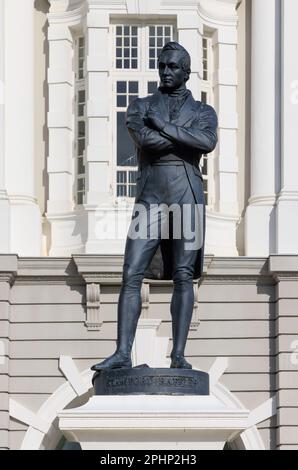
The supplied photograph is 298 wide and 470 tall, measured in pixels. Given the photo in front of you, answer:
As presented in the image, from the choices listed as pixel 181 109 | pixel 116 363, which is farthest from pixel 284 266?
pixel 116 363

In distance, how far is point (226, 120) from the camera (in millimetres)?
32156

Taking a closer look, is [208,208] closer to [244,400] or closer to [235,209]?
[235,209]

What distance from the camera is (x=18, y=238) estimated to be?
31.1 metres

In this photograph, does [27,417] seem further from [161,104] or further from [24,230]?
[161,104]

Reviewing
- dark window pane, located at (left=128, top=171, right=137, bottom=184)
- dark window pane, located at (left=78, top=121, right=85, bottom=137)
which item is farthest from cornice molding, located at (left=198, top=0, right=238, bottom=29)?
dark window pane, located at (left=128, top=171, right=137, bottom=184)

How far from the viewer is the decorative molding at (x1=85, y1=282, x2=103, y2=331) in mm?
30578

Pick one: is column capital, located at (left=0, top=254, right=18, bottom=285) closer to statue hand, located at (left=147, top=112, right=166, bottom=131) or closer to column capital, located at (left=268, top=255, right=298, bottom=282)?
column capital, located at (left=268, top=255, right=298, bottom=282)

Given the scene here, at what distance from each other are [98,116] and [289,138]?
→ 102 inches

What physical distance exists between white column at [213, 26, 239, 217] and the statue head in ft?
43.2

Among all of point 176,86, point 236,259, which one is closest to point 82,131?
point 236,259

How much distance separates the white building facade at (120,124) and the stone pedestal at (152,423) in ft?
42.9

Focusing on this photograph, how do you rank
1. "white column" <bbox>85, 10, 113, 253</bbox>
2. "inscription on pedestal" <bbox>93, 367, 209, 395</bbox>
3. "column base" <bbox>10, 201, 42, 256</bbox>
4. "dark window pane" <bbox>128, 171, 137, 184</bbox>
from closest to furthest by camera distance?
"inscription on pedestal" <bbox>93, 367, 209, 395</bbox> < "column base" <bbox>10, 201, 42, 256</bbox> < "white column" <bbox>85, 10, 113, 253</bbox> < "dark window pane" <bbox>128, 171, 137, 184</bbox>

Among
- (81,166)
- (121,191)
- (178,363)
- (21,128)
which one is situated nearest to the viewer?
(178,363)

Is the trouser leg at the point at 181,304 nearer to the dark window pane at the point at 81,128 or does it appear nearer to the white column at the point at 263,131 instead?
the white column at the point at 263,131
